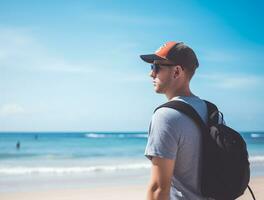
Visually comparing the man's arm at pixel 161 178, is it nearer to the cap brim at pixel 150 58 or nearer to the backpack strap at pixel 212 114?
the backpack strap at pixel 212 114

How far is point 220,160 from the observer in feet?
6.77

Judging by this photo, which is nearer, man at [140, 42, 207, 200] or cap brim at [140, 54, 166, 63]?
man at [140, 42, 207, 200]

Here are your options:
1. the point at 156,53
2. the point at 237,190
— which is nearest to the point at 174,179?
the point at 237,190

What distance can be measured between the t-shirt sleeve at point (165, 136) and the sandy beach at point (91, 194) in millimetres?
6679

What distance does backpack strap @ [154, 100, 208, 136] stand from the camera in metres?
2.04

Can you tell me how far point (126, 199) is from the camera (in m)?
8.74

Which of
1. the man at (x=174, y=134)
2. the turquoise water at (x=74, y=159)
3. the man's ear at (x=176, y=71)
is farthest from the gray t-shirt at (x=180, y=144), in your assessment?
the turquoise water at (x=74, y=159)

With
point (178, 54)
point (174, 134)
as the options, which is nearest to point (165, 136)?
point (174, 134)

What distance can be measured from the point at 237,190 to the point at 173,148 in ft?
1.28

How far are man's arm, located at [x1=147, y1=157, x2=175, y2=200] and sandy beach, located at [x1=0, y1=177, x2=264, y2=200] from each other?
6622mm

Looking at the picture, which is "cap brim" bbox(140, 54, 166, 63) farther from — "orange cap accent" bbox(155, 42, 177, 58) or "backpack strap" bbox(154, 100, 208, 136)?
"backpack strap" bbox(154, 100, 208, 136)

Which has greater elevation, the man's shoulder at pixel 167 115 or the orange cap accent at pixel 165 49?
the orange cap accent at pixel 165 49

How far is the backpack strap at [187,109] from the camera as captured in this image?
2045mm

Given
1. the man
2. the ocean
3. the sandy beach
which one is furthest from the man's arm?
the ocean
